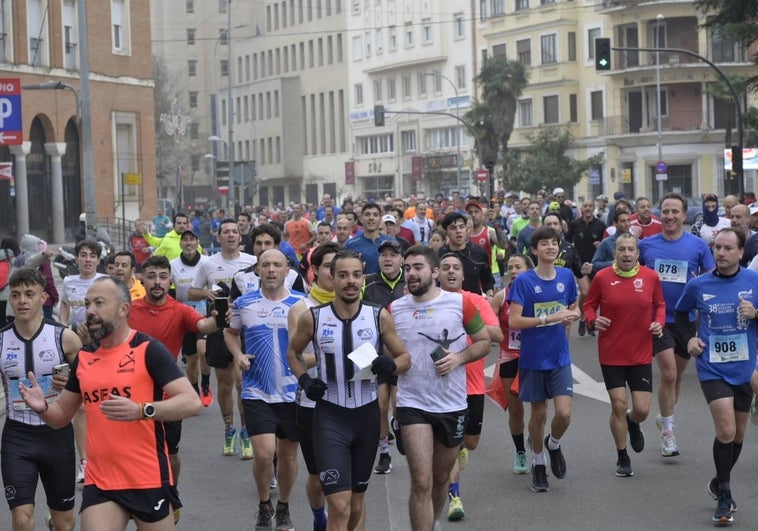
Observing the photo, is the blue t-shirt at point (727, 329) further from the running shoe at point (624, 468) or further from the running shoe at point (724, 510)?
the running shoe at point (624, 468)

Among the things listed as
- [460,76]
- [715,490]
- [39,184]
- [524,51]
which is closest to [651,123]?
[524,51]

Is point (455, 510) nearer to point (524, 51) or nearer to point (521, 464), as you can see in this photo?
point (521, 464)

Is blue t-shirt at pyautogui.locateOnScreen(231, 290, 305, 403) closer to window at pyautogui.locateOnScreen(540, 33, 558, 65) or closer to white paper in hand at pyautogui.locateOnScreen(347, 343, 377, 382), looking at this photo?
white paper in hand at pyautogui.locateOnScreen(347, 343, 377, 382)

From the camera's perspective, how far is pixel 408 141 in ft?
299

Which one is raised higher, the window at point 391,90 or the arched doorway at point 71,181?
the window at point 391,90

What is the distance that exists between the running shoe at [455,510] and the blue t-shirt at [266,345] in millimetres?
1289

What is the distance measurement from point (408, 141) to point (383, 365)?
84363mm

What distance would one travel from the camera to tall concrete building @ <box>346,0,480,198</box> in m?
84.0

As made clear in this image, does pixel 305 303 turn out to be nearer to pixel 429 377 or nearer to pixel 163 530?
pixel 429 377

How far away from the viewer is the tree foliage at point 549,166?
69500mm

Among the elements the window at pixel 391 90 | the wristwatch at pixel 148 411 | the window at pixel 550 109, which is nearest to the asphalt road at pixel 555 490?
the wristwatch at pixel 148 411

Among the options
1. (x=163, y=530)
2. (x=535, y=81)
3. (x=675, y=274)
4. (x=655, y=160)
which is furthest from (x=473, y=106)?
(x=163, y=530)

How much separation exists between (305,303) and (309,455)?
104 cm

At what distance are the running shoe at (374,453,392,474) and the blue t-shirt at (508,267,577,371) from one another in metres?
1.59
